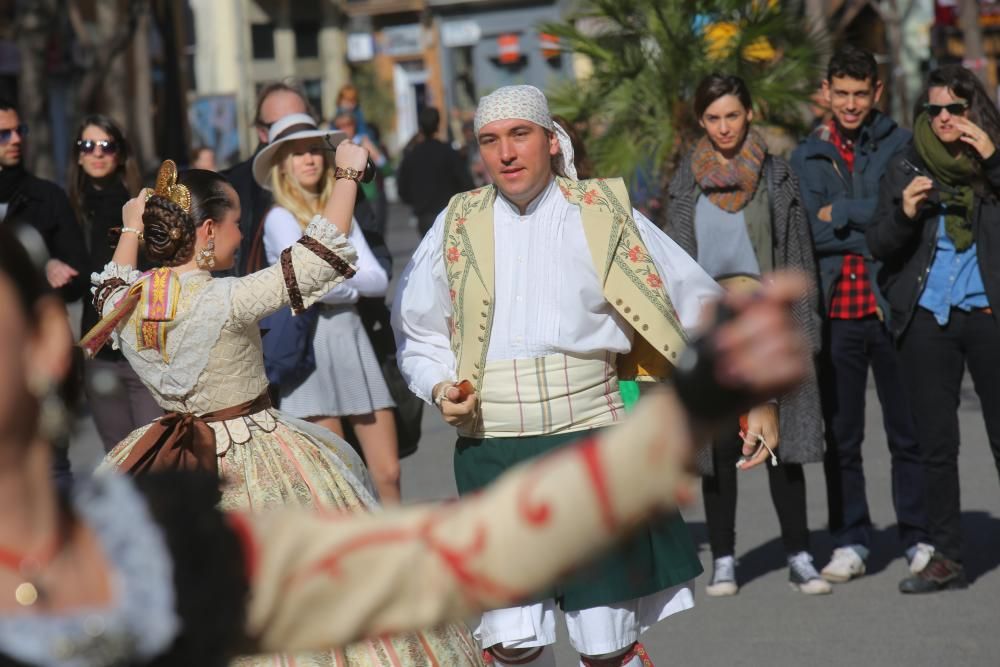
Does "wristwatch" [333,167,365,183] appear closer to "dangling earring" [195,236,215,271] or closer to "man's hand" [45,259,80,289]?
"dangling earring" [195,236,215,271]

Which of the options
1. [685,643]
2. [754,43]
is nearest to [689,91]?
[754,43]

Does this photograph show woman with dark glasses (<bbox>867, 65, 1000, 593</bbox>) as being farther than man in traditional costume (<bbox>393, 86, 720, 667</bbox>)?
Yes

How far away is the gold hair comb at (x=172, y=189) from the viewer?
424 centimetres

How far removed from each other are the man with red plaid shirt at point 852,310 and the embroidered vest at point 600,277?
2.22 m

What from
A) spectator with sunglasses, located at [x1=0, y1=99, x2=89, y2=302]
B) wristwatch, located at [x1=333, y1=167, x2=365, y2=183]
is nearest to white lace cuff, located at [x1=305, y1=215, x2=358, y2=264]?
wristwatch, located at [x1=333, y1=167, x2=365, y2=183]

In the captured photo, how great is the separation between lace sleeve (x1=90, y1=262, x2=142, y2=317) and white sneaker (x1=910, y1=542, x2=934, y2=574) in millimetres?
3335

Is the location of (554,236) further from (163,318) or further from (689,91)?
(689,91)

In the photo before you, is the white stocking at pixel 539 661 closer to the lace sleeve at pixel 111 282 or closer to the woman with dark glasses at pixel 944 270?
the lace sleeve at pixel 111 282

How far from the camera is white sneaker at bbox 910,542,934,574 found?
6168 mm

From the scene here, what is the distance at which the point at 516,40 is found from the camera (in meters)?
43.2

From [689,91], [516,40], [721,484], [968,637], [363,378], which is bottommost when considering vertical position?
[968,637]

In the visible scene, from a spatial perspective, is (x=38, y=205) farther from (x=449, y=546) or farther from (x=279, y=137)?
(x=449, y=546)

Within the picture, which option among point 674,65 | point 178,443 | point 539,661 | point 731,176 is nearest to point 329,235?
point 178,443

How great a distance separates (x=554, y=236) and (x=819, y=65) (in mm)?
4621
